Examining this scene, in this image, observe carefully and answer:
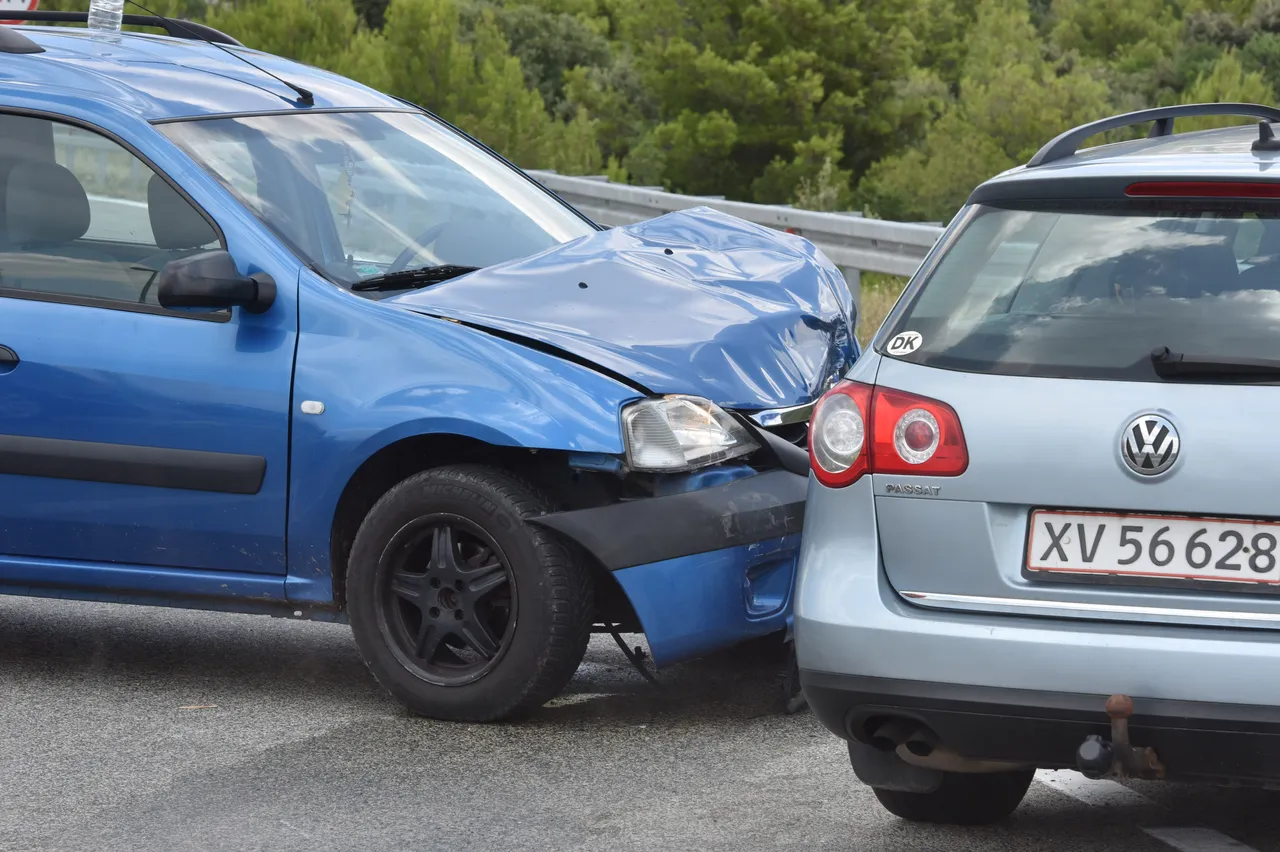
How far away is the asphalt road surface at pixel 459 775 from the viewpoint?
427cm

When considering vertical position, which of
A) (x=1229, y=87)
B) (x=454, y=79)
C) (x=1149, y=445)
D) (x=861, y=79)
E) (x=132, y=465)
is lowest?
(x=861, y=79)

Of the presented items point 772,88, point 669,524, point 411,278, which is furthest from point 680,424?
point 772,88

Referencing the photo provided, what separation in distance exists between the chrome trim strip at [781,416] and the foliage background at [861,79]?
4255 centimetres

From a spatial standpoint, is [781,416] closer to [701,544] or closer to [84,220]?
[701,544]

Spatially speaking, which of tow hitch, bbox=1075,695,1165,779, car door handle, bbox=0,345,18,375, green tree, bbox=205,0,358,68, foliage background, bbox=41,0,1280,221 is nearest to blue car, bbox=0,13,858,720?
car door handle, bbox=0,345,18,375

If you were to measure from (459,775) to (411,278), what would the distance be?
160cm

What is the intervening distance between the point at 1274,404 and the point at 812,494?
94cm

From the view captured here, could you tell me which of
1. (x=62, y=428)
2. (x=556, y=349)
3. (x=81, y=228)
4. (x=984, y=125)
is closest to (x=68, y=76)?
(x=81, y=228)

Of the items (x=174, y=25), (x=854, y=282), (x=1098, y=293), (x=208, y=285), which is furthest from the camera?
(x=854, y=282)

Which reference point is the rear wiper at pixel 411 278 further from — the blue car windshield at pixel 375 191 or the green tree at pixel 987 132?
the green tree at pixel 987 132

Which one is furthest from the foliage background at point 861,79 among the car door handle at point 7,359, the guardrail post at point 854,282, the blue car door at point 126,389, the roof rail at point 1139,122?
the roof rail at point 1139,122

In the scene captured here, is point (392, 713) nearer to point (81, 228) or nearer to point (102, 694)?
point (102, 694)

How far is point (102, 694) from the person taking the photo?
221 inches

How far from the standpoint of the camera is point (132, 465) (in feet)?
17.6
